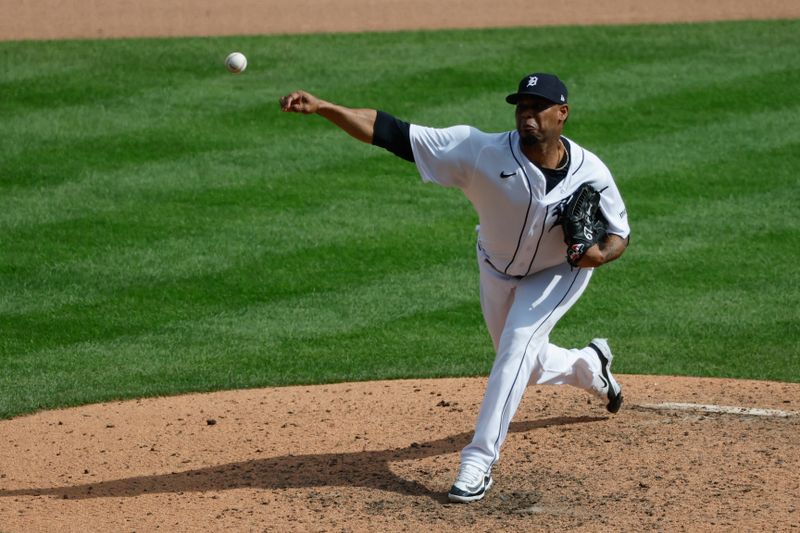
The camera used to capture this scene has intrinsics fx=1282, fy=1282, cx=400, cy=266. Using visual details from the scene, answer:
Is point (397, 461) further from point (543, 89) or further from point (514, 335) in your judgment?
point (543, 89)

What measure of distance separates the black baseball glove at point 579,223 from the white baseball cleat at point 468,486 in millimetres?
1012

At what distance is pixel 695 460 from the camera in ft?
19.8

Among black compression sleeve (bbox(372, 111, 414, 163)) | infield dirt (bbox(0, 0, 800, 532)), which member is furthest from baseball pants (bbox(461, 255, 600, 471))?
black compression sleeve (bbox(372, 111, 414, 163))

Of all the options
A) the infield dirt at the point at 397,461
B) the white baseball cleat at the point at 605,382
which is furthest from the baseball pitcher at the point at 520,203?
the white baseball cleat at the point at 605,382

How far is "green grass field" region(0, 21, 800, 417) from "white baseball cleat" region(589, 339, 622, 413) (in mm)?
1162

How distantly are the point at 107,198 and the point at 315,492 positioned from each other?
538 centimetres

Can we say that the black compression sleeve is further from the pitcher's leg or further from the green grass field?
the green grass field

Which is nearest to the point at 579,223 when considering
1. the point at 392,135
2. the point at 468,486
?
the point at 392,135

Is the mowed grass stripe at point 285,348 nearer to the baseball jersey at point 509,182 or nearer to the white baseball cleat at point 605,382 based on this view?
the white baseball cleat at point 605,382

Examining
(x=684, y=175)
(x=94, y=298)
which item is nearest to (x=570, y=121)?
(x=684, y=175)

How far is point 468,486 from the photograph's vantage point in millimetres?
5586

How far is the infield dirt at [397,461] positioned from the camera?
5438 millimetres

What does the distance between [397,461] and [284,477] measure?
0.57 meters

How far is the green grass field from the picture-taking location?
8195 millimetres
